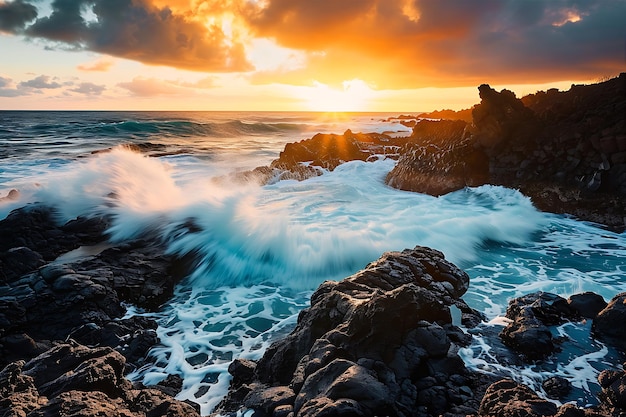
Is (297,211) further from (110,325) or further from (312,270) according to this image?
(110,325)

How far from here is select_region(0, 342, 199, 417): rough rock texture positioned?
326 cm

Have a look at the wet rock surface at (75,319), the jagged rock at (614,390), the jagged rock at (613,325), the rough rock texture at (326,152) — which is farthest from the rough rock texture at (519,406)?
the rough rock texture at (326,152)

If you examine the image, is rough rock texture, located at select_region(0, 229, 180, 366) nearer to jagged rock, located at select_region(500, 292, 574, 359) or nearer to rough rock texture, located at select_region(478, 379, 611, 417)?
rough rock texture, located at select_region(478, 379, 611, 417)

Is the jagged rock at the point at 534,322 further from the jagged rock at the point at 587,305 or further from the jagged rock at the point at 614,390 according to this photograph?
the jagged rock at the point at 614,390

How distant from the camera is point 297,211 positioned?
14812mm

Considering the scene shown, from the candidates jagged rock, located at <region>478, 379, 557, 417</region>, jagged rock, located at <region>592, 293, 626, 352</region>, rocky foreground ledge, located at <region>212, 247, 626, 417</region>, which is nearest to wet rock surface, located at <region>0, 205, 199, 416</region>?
rocky foreground ledge, located at <region>212, 247, 626, 417</region>

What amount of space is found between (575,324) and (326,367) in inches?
191

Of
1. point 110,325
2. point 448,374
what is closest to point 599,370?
point 448,374

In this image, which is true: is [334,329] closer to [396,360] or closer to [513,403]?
[396,360]

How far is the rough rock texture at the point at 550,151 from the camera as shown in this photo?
1295 cm

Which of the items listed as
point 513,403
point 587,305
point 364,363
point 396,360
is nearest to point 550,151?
point 587,305

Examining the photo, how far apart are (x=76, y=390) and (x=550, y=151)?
55.6 feet

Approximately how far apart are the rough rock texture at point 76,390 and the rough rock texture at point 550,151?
1508 cm

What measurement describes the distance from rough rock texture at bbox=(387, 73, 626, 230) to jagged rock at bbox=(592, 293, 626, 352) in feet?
28.7
